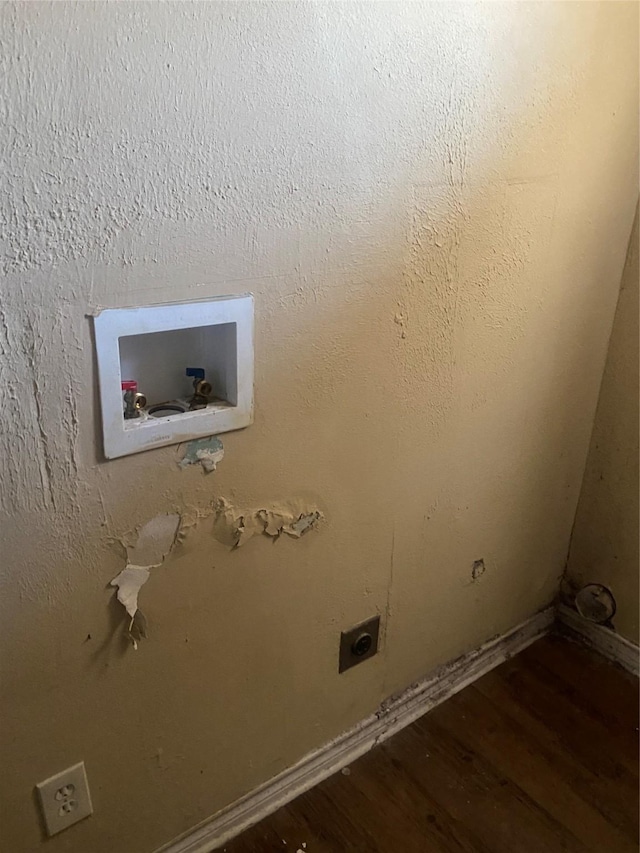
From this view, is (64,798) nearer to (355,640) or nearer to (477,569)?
(355,640)

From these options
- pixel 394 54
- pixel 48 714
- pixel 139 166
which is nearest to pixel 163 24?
pixel 139 166

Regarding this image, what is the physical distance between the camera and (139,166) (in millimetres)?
767

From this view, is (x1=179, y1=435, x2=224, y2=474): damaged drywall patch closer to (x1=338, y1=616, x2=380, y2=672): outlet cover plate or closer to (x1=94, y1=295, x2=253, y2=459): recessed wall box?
(x1=94, y1=295, x2=253, y2=459): recessed wall box

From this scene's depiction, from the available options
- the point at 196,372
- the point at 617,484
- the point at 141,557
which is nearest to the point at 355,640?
the point at 141,557

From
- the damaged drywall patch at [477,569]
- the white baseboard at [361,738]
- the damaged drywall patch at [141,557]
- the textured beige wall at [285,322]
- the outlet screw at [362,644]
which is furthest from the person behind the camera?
the damaged drywall patch at [477,569]

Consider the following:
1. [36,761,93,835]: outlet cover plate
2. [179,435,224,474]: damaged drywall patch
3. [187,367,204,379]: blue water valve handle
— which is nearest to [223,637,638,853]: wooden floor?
[36,761,93,835]: outlet cover plate

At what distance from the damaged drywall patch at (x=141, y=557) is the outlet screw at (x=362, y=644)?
484 millimetres

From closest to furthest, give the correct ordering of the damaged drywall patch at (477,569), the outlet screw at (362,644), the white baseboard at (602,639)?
the outlet screw at (362,644), the damaged drywall patch at (477,569), the white baseboard at (602,639)

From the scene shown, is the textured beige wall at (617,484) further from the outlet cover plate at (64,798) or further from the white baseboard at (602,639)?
the outlet cover plate at (64,798)

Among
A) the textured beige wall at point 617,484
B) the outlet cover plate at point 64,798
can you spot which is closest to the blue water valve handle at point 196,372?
the outlet cover plate at point 64,798

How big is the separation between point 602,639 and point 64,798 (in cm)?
131

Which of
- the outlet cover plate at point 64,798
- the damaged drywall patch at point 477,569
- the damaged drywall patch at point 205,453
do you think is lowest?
the outlet cover plate at point 64,798

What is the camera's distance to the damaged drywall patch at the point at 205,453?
36.7 inches

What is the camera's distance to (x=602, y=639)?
169 centimetres
